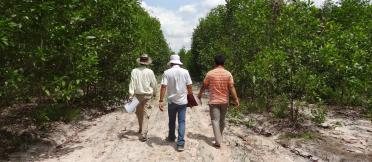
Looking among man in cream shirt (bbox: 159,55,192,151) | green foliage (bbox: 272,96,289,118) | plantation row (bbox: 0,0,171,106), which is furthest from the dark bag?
green foliage (bbox: 272,96,289,118)

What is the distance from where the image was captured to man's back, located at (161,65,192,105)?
9406 mm

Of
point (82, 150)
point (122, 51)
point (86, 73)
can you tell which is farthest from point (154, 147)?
point (122, 51)

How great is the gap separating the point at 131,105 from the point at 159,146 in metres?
1.15

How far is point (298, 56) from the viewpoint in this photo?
43.4ft

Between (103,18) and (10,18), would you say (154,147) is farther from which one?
(103,18)

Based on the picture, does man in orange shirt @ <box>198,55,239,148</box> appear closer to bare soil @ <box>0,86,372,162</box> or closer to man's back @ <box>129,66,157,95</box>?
bare soil @ <box>0,86,372,162</box>

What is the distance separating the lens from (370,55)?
57.5ft

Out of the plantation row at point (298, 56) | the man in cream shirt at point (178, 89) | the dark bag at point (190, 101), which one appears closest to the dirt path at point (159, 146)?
the man in cream shirt at point (178, 89)

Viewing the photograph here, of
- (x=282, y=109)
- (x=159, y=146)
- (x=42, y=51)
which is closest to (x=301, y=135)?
(x=282, y=109)

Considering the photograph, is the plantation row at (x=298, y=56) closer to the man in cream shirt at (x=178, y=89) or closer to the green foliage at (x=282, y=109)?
the green foliage at (x=282, y=109)

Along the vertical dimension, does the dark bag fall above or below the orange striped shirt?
below

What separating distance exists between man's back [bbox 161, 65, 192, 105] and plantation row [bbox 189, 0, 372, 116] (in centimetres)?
485

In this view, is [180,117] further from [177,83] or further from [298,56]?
[298,56]

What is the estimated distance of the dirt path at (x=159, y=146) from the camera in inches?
368
